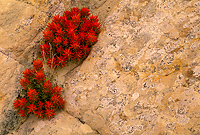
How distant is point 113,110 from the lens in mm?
3783

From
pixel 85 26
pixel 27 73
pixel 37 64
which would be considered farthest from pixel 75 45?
pixel 27 73

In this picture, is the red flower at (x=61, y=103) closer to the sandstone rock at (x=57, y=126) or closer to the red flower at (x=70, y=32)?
the sandstone rock at (x=57, y=126)

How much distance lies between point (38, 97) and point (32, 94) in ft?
1.05

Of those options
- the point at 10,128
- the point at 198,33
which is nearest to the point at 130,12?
the point at 198,33

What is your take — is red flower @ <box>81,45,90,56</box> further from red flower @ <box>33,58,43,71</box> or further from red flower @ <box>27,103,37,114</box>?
red flower @ <box>27,103,37,114</box>

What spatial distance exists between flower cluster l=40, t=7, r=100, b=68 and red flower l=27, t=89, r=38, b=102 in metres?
0.81

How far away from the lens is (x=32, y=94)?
12.2 ft

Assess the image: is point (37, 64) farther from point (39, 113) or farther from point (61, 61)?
point (39, 113)

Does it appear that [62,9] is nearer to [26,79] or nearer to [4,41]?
[4,41]

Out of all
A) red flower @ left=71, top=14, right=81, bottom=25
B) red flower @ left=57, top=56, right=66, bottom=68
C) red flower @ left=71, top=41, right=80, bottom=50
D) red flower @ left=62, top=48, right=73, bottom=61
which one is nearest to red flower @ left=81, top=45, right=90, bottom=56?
red flower @ left=71, top=41, right=80, bottom=50

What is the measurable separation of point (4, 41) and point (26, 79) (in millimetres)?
1414

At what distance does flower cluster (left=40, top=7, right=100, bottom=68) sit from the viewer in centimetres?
432

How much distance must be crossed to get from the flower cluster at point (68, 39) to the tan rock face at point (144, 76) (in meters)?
0.35

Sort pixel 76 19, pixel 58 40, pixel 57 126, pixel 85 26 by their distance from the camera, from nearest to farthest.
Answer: pixel 57 126 → pixel 58 40 → pixel 76 19 → pixel 85 26
